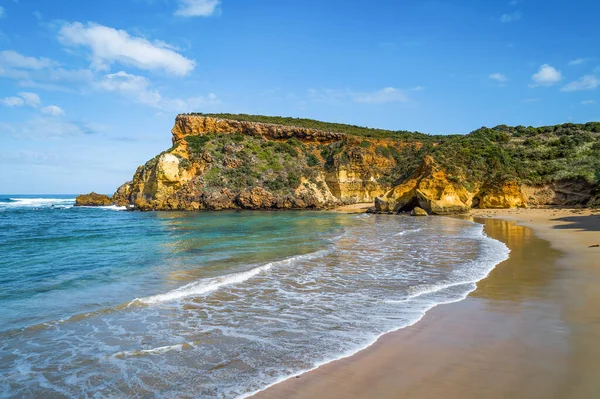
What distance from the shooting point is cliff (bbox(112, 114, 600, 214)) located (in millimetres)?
34344

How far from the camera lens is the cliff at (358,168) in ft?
113

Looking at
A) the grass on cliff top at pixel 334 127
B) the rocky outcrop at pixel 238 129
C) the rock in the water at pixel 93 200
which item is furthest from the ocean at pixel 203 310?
the rock in the water at pixel 93 200

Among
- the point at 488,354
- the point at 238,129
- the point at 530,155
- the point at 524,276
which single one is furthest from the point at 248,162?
the point at 488,354

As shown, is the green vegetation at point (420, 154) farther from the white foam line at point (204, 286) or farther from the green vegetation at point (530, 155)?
the white foam line at point (204, 286)

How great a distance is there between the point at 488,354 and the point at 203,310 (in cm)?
492

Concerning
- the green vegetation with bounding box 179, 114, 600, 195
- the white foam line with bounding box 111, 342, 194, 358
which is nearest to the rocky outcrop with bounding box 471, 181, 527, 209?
the green vegetation with bounding box 179, 114, 600, 195

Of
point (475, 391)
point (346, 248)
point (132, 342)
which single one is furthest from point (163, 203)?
point (475, 391)

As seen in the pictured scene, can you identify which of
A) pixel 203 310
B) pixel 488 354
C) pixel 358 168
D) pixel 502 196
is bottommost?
pixel 203 310

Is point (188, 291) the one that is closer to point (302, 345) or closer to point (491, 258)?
point (302, 345)

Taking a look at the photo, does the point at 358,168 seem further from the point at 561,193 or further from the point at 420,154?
the point at 561,193

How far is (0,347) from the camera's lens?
5570 millimetres

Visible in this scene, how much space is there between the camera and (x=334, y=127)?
69.1 m

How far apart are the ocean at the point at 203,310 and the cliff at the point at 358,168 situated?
23.2 meters

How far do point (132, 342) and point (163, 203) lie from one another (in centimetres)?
4295
